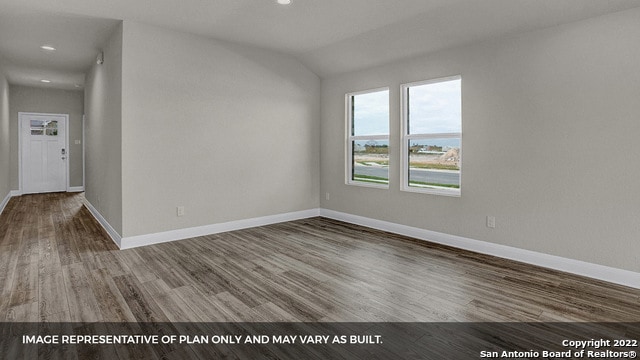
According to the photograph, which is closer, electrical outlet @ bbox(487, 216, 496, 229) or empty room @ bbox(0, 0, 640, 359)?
empty room @ bbox(0, 0, 640, 359)

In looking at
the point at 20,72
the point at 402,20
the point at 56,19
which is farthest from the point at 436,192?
the point at 20,72

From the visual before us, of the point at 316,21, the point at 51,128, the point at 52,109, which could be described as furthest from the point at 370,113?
the point at 51,128

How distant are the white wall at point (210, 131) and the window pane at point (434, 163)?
1.88m

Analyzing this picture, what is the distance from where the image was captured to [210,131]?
4613 mm

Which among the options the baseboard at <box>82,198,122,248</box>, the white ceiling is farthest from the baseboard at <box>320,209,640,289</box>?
the baseboard at <box>82,198,122,248</box>

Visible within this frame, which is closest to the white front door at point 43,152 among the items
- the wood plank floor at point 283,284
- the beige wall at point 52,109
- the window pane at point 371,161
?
the beige wall at point 52,109

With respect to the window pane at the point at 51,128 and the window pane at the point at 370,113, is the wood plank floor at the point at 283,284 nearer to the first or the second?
the window pane at the point at 370,113

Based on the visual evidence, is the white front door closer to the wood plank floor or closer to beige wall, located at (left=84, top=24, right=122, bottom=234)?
beige wall, located at (left=84, top=24, right=122, bottom=234)

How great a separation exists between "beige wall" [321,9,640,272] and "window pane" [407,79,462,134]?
0.54ft

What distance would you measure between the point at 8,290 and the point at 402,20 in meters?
4.46

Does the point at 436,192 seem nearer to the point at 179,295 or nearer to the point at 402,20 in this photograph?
the point at 402,20

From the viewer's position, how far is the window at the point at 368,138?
5.07 meters

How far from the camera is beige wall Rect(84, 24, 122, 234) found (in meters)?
4.07

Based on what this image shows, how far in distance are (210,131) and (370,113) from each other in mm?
2364
